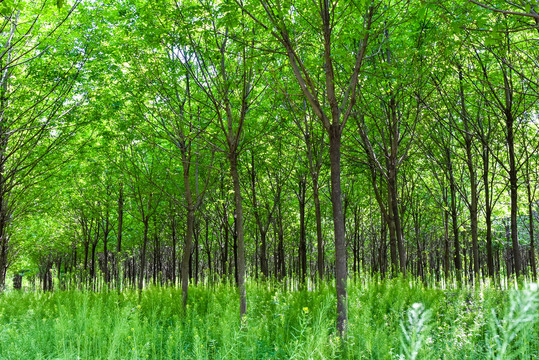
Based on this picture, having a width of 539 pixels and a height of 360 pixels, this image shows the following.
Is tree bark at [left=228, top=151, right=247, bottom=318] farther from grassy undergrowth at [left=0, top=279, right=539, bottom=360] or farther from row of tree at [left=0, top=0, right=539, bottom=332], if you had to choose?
grassy undergrowth at [left=0, top=279, right=539, bottom=360]

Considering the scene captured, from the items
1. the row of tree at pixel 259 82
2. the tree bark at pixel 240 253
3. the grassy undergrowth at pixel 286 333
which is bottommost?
the grassy undergrowth at pixel 286 333

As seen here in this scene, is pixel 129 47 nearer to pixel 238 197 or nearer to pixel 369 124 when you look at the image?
pixel 238 197

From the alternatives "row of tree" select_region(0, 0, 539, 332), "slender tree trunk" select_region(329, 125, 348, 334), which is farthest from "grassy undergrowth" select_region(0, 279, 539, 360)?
"row of tree" select_region(0, 0, 539, 332)

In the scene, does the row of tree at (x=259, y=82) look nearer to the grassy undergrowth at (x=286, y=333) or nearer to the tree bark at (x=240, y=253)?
the tree bark at (x=240, y=253)

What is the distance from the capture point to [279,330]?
4.86 metres

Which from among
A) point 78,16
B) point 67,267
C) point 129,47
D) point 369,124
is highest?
point 78,16

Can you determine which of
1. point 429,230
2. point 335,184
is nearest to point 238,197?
point 335,184

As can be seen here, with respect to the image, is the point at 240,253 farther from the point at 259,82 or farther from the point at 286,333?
the point at 259,82

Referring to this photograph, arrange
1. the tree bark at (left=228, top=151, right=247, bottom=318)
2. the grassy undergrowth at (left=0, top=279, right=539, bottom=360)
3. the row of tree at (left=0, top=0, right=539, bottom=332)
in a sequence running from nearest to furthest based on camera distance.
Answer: the grassy undergrowth at (left=0, top=279, right=539, bottom=360) < the row of tree at (left=0, top=0, right=539, bottom=332) < the tree bark at (left=228, top=151, right=247, bottom=318)

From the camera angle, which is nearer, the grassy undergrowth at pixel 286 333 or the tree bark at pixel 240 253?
the grassy undergrowth at pixel 286 333

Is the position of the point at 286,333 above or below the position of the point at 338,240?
below

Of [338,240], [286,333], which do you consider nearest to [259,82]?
[338,240]

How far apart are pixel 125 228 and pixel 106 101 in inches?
524

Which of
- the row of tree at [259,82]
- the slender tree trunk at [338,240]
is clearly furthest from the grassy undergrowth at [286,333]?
the row of tree at [259,82]
